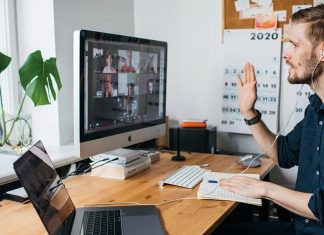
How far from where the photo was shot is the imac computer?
1427mm

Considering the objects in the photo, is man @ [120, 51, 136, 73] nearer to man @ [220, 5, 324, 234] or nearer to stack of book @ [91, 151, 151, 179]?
stack of book @ [91, 151, 151, 179]

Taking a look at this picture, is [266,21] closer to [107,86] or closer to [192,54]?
[192,54]

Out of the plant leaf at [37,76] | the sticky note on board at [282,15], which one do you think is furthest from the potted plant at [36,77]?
the sticky note on board at [282,15]

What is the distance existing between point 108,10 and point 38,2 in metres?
0.52

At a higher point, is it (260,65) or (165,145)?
(260,65)

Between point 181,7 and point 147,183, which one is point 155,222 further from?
point 181,7

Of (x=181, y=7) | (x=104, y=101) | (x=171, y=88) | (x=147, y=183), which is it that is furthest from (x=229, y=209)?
(x=181, y=7)

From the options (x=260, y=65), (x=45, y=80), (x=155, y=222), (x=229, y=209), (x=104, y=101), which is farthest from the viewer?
(x=260, y=65)

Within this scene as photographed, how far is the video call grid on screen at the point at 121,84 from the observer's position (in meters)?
1.47

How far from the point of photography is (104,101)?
5.07ft

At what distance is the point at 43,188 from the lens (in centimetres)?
97

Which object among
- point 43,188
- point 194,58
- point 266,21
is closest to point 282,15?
point 266,21

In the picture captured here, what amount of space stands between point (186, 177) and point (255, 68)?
3.47 feet

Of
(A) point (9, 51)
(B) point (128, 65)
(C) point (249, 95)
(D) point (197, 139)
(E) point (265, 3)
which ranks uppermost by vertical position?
(E) point (265, 3)
